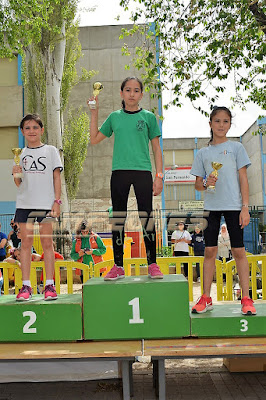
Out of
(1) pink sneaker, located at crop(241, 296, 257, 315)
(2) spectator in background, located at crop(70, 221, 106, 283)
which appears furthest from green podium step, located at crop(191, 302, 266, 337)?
(2) spectator in background, located at crop(70, 221, 106, 283)

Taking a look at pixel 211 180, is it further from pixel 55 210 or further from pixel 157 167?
pixel 55 210

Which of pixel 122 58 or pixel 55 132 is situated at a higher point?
pixel 122 58

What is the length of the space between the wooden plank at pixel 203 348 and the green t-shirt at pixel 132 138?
62.6 inches

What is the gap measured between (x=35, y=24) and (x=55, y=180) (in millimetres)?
7272

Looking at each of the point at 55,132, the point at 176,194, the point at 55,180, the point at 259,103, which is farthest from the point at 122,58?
the point at 176,194

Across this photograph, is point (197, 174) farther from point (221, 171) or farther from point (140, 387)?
point (140, 387)

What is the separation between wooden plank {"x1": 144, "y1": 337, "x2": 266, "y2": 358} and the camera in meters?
3.77

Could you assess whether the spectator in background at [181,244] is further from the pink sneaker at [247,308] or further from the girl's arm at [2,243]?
the pink sneaker at [247,308]

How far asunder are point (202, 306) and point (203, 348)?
57 cm

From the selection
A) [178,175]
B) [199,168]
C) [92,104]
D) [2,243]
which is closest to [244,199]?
[199,168]

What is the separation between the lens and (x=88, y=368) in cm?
470

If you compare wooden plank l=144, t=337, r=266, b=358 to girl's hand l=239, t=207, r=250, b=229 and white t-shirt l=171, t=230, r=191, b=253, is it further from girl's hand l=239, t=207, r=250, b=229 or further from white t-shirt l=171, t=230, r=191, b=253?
white t-shirt l=171, t=230, r=191, b=253

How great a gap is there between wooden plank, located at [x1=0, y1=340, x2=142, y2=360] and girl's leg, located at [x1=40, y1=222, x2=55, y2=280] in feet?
2.38

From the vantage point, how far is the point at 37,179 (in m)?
4.46
